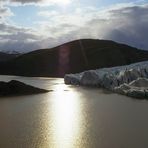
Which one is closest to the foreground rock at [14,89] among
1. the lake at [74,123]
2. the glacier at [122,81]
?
the lake at [74,123]

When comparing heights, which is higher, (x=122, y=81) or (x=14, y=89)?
(x=122, y=81)

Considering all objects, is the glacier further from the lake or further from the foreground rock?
the foreground rock

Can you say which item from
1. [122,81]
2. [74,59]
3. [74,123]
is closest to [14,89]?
[122,81]

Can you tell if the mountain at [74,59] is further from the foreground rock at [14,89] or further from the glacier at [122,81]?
the foreground rock at [14,89]

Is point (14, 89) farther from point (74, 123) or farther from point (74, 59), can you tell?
point (74, 59)

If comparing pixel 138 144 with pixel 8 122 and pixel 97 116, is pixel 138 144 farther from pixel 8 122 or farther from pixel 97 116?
pixel 8 122

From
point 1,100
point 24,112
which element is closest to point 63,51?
point 1,100

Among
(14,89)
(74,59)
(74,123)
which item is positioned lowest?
(74,123)
